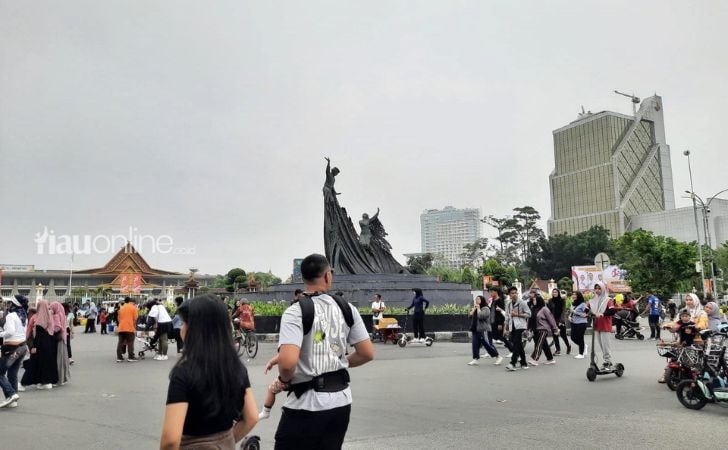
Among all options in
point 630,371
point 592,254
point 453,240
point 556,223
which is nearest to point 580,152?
point 556,223

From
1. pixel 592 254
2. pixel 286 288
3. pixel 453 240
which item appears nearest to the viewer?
pixel 286 288

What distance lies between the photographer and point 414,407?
298 inches

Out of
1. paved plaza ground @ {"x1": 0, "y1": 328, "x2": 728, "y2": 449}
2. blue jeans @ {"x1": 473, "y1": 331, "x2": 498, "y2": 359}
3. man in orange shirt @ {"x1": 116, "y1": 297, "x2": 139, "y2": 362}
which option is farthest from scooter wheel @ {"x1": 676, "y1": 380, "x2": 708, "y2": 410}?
man in orange shirt @ {"x1": 116, "y1": 297, "x2": 139, "y2": 362}

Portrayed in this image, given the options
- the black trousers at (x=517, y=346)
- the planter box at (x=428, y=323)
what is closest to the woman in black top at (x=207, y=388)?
the black trousers at (x=517, y=346)

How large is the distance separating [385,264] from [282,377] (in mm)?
23801

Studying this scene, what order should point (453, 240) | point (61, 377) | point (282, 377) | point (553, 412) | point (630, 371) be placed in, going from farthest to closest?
point (453, 240), point (630, 371), point (61, 377), point (553, 412), point (282, 377)

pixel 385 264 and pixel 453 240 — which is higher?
pixel 453 240

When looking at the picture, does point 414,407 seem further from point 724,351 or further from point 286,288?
point 286,288

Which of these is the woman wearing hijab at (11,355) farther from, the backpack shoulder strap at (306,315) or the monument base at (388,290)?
the monument base at (388,290)

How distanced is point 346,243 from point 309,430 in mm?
23218

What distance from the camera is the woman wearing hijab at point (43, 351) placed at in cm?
969

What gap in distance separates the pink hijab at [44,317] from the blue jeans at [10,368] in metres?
1.57

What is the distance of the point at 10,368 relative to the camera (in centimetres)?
809

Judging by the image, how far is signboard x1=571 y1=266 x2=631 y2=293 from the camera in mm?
39369
